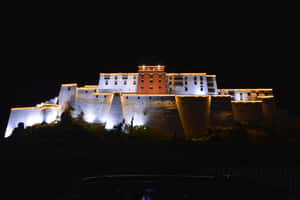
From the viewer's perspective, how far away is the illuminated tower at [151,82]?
102 feet

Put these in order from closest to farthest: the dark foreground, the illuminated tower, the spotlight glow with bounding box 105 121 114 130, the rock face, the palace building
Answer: the dark foreground → the spotlight glow with bounding box 105 121 114 130 → the palace building → the rock face → the illuminated tower

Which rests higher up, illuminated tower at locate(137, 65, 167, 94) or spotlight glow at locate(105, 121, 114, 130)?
illuminated tower at locate(137, 65, 167, 94)

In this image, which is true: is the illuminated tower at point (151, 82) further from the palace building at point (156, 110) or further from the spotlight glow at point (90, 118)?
the spotlight glow at point (90, 118)

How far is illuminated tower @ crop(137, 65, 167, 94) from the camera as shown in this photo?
102ft

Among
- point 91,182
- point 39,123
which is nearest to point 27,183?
point 91,182

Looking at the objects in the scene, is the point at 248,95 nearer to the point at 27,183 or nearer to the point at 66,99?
the point at 66,99

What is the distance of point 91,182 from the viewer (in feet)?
12.5

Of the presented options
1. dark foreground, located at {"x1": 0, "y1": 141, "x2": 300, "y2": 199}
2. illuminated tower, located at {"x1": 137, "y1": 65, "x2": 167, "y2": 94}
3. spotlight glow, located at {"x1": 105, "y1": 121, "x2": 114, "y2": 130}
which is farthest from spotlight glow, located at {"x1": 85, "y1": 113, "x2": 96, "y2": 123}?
illuminated tower, located at {"x1": 137, "y1": 65, "x2": 167, "y2": 94}

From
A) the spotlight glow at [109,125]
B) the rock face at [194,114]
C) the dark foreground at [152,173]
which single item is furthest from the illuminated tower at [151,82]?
the dark foreground at [152,173]

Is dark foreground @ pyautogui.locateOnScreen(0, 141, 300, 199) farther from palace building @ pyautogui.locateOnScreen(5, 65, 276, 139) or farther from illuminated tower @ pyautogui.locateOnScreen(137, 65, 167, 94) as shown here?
illuminated tower @ pyautogui.locateOnScreen(137, 65, 167, 94)

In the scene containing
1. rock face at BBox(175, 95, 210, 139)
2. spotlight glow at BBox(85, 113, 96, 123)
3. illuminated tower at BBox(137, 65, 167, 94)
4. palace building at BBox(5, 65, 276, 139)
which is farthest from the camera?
illuminated tower at BBox(137, 65, 167, 94)

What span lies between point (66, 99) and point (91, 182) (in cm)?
2687

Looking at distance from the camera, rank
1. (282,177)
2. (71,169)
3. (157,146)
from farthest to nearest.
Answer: (157,146)
(71,169)
(282,177)

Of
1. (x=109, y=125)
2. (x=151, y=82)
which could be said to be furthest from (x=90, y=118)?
(x=151, y=82)
